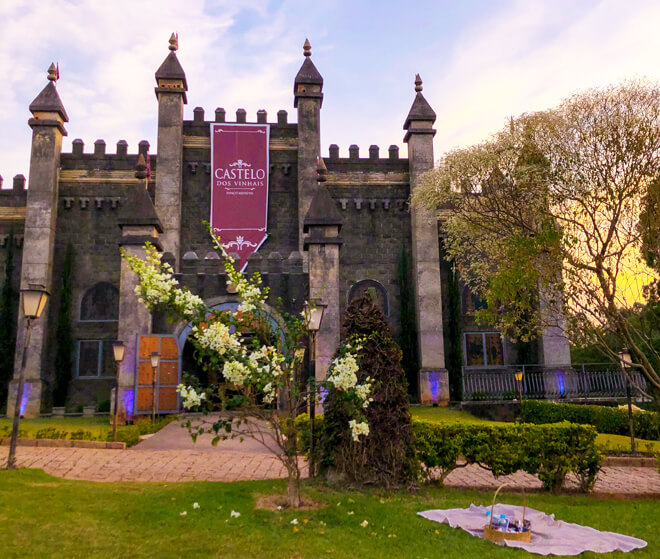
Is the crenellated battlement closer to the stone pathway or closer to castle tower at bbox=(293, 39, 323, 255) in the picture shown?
castle tower at bbox=(293, 39, 323, 255)

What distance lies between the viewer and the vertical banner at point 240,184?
2366 cm

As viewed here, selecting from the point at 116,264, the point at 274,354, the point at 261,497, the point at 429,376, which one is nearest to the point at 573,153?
the point at 274,354

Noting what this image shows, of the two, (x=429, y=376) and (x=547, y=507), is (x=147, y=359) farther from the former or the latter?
(x=547, y=507)

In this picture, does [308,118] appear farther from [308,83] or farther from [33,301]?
[33,301]

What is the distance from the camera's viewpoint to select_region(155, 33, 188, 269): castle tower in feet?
76.9

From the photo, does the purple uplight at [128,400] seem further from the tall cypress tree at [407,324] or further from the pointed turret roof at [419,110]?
the pointed turret roof at [419,110]

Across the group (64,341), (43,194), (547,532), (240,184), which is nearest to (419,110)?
(240,184)

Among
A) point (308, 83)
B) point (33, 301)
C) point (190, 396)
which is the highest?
point (308, 83)

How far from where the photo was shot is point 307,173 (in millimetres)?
24469

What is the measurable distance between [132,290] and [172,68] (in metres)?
11.7

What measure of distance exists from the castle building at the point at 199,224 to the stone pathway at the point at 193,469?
29.8 ft

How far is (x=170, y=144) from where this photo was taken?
78.7 ft

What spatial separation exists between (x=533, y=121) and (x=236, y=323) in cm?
994

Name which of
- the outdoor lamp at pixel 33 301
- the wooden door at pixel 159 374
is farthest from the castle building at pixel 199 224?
the outdoor lamp at pixel 33 301
